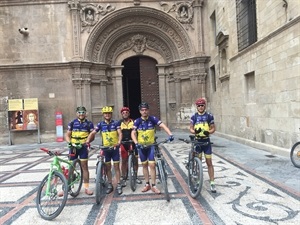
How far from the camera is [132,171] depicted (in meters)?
5.06

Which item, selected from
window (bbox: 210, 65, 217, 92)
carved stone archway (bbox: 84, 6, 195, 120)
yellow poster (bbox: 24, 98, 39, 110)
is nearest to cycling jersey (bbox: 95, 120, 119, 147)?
yellow poster (bbox: 24, 98, 39, 110)

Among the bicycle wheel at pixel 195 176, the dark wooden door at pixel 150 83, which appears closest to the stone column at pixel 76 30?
the dark wooden door at pixel 150 83

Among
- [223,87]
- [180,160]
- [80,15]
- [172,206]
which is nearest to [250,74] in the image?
[223,87]

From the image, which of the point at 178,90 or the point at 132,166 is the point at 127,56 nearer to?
the point at 178,90

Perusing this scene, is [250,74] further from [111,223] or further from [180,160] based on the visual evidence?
[111,223]

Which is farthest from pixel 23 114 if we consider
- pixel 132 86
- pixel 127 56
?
pixel 132 86

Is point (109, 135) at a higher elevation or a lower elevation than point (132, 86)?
lower

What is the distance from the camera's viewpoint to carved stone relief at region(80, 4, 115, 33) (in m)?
13.6

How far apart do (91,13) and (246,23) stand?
26.0ft

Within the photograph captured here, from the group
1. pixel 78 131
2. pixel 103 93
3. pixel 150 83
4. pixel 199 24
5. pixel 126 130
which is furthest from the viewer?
pixel 150 83

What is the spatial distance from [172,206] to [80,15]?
478 inches

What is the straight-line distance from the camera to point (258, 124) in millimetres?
8758

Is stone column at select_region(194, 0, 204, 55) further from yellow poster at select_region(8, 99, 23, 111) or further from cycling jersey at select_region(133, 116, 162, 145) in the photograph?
cycling jersey at select_region(133, 116, 162, 145)

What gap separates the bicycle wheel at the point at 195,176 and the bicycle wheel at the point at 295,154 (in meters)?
2.92
